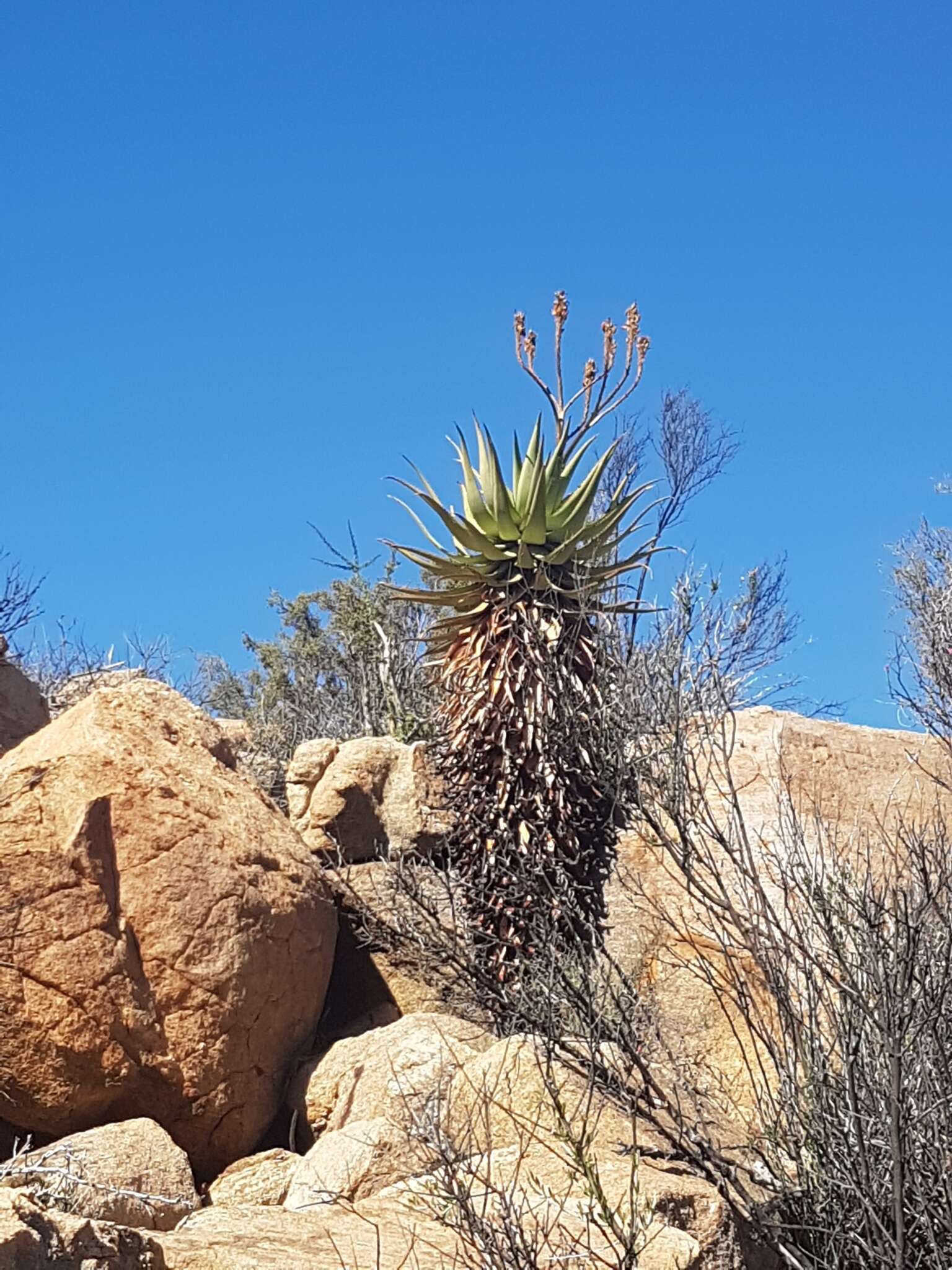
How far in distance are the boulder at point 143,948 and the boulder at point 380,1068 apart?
1.13 ft

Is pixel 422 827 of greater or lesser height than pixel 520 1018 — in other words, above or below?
above

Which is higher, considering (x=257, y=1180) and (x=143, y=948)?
(x=143, y=948)

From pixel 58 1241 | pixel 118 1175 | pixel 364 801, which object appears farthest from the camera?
pixel 364 801

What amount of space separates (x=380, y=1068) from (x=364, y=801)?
2.80 meters

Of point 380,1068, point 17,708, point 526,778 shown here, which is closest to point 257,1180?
point 380,1068

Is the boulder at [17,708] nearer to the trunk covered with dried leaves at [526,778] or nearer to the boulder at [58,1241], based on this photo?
the trunk covered with dried leaves at [526,778]

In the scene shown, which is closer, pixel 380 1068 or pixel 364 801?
pixel 380 1068

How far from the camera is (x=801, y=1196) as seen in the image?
227 inches

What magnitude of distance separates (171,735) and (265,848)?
87cm

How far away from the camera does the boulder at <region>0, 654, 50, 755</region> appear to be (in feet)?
34.7

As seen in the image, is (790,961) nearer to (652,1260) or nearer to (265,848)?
(652,1260)

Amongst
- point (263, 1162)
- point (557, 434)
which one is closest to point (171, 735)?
point (263, 1162)

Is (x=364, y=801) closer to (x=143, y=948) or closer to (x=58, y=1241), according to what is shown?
(x=143, y=948)

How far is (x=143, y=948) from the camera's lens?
7672 millimetres
